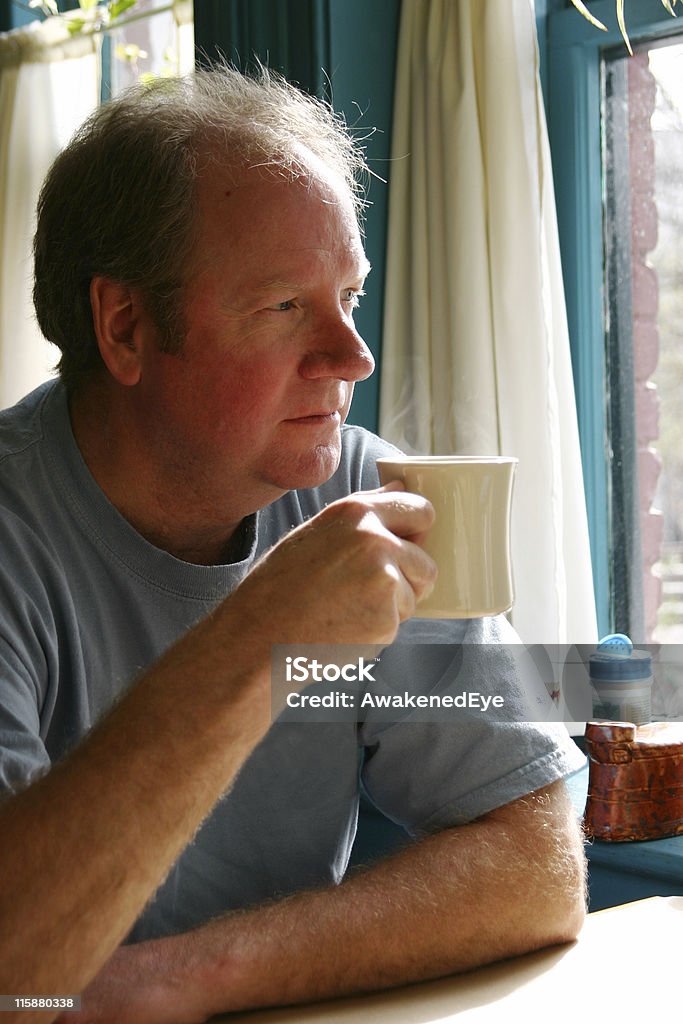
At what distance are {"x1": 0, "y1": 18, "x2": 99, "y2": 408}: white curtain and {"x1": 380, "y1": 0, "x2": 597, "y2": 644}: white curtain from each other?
1309 mm

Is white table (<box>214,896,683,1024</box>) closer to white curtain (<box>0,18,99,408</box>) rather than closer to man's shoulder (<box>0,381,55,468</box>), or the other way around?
man's shoulder (<box>0,381,55,468</box>)

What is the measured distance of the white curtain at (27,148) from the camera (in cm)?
293

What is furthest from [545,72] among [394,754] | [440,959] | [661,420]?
[440,959]

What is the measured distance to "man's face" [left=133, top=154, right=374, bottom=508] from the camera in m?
1.20

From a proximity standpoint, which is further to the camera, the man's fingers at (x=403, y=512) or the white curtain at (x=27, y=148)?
the white curtain at (x=27, y=148)

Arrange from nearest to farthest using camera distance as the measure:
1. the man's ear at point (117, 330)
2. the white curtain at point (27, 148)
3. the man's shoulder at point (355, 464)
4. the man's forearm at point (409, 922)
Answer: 1. the man's forearm at point (409, 922)
2. the man's ear at point (117, 330)
3. the man's shoulder at point (355, 464)
4. the white curtain at point (27, 148)

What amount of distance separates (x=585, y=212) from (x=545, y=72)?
26 cm

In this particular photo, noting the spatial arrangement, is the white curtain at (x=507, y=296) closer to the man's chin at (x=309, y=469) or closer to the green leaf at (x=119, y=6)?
the man's chin at (x=309, y=469)

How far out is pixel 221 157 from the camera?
1238 millimetres

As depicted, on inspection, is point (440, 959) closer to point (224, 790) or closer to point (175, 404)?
point (224, 790)

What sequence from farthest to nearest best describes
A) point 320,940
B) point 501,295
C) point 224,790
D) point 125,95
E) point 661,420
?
1. point 661,420
2. point 501,295
3. point 125,95
4. point 320,940
5. point 224,790
